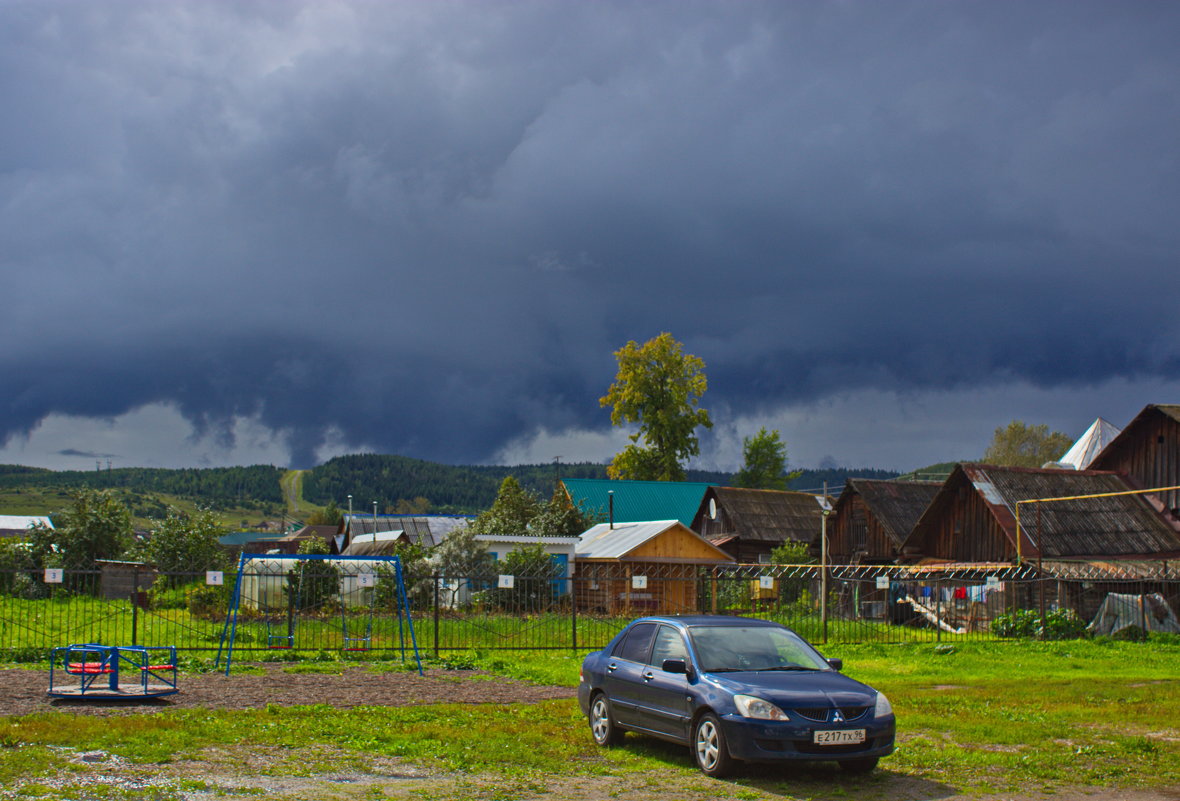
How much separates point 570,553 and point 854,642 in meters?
16.1

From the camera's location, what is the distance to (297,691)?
16.5 metres

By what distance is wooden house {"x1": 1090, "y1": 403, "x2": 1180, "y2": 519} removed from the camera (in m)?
40.0

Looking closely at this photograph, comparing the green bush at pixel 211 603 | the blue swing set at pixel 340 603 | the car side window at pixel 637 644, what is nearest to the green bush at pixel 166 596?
the green bush at pixel 211 603

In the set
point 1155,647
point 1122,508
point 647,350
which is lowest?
point 1155,647

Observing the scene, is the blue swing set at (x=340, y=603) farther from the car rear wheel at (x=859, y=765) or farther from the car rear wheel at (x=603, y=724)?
the car rear wheel at (x=859, y=765)

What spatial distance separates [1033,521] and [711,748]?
30596mm

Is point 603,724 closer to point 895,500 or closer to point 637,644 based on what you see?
point 637,644

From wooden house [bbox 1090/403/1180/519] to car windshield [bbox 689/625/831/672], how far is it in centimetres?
3351

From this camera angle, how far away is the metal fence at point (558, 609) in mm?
25781

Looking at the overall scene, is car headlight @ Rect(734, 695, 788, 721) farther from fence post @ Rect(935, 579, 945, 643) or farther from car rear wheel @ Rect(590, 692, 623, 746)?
fence post @ Rect(935, 579, 945, 643)

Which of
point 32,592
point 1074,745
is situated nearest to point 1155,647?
point 1074,745

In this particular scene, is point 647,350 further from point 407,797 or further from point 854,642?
point 407,797

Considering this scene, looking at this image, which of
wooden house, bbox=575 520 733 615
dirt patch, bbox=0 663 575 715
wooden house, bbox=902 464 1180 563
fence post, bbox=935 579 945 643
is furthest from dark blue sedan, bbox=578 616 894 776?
wooden house, bbox=902 464 1180 563

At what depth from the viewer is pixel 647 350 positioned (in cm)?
7112
